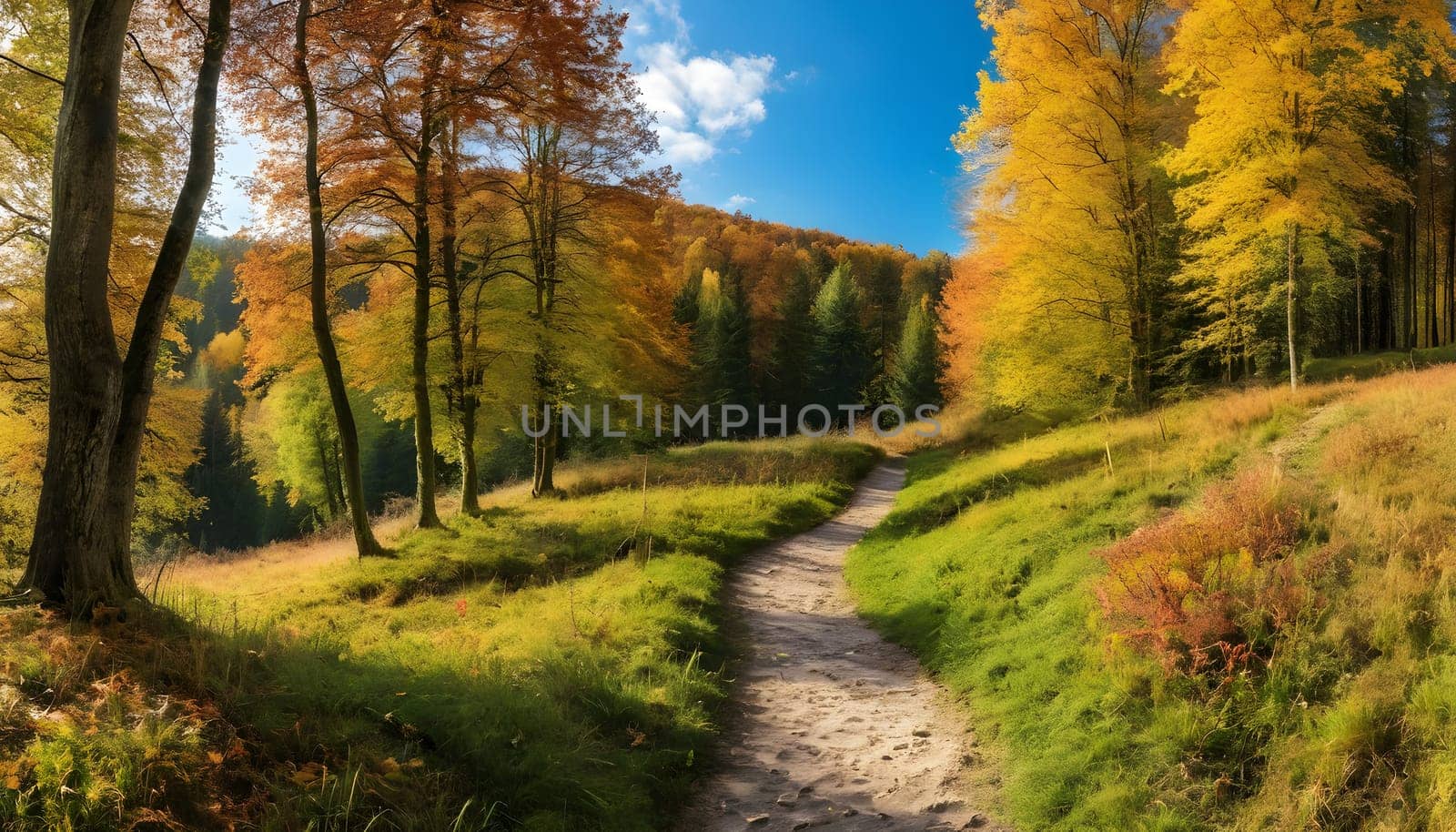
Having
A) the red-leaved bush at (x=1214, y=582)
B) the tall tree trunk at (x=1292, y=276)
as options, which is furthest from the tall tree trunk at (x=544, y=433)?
the tall tree trunk at (x=1292, y=276)

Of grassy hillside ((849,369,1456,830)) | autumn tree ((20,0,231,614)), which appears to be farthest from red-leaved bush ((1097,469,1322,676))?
autumn tree ((20,0,231,614))

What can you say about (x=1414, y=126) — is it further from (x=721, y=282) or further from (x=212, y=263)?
(x=721, y=282)

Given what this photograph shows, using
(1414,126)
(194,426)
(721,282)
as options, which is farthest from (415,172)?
(721,282)

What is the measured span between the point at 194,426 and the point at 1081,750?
1894 centimetres

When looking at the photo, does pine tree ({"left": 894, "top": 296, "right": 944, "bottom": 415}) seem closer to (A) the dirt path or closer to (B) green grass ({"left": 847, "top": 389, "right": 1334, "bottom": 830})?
(B) green grass ({"left": 847, "top": 389, "right": 1334, "bottom": 830})

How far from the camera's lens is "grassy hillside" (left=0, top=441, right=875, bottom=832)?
3.33 m

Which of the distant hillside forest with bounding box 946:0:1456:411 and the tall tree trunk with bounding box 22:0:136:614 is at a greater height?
the distant hillside forest with bounding box 946:0:1456:411

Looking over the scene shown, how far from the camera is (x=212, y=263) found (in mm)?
12828

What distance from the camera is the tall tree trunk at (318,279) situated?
1105 centimetres

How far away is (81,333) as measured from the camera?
5.21 metres

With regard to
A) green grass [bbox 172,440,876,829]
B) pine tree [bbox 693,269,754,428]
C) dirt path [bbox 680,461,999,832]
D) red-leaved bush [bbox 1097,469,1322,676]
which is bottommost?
dirt path [bbox 680,461,999,832]

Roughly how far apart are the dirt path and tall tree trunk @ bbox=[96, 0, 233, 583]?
5.15 meters

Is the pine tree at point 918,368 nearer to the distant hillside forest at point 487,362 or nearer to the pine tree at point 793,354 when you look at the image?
the distant hillside forest at point 487,362

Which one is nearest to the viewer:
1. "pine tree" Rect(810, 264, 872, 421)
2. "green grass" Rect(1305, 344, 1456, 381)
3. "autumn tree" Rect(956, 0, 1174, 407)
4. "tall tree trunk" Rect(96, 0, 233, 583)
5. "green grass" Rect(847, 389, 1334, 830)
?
"green grass" Rect(847, 389, 1334, 830)
